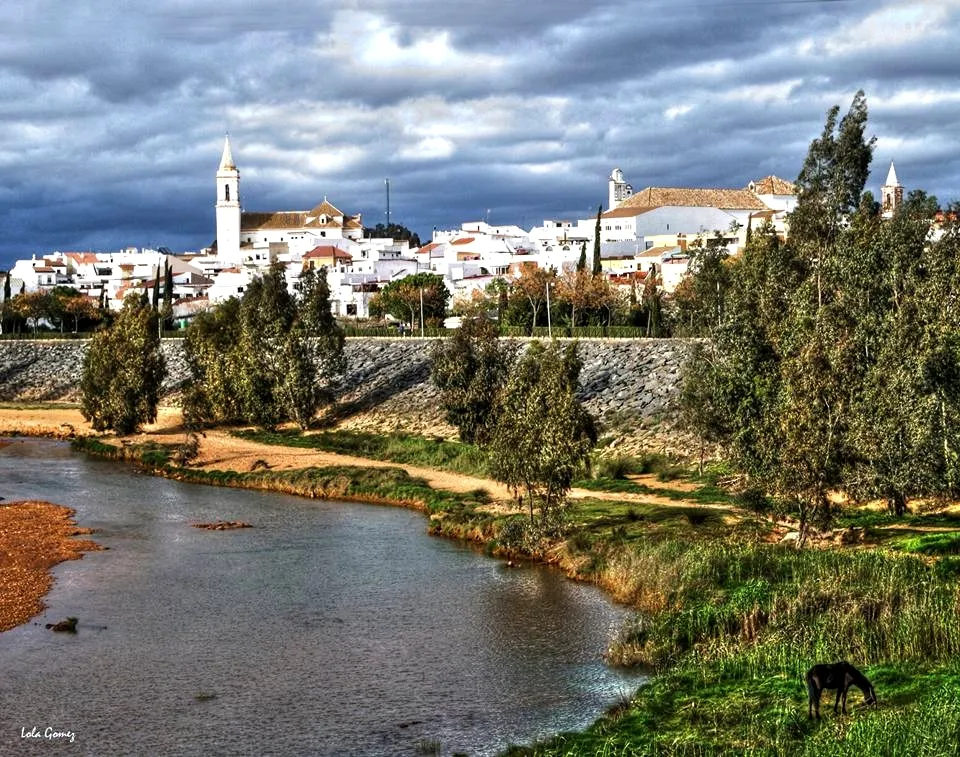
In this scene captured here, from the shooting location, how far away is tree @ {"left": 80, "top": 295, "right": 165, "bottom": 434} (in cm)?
7256

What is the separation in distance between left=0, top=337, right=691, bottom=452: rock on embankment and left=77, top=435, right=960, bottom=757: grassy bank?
17694mm

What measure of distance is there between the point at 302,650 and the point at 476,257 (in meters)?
134

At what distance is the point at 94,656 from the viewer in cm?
2905

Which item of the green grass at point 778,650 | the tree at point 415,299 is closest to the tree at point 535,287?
the tree at point 415,299

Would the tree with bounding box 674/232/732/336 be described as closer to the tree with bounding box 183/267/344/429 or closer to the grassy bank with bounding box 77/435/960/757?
the grassy bank with bounding box 77/435/960/757

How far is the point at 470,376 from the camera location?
2416 inches

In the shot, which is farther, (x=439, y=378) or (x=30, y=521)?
(x=439, y=378)

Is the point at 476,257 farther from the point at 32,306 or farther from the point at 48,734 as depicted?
the point at 48,734

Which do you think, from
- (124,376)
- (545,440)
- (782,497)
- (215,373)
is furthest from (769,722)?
(124,376)

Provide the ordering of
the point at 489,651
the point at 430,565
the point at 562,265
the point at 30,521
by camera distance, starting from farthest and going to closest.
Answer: the point at 562,265 → the point at 30,521 → the point at 430,565 → the point at 489,651

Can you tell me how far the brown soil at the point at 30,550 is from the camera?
34375 mm

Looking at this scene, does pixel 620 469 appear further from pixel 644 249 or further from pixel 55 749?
pixel 644 249

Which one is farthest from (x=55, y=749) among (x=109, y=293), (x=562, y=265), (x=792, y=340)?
(x=109, y=293)

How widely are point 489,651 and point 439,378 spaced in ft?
110
